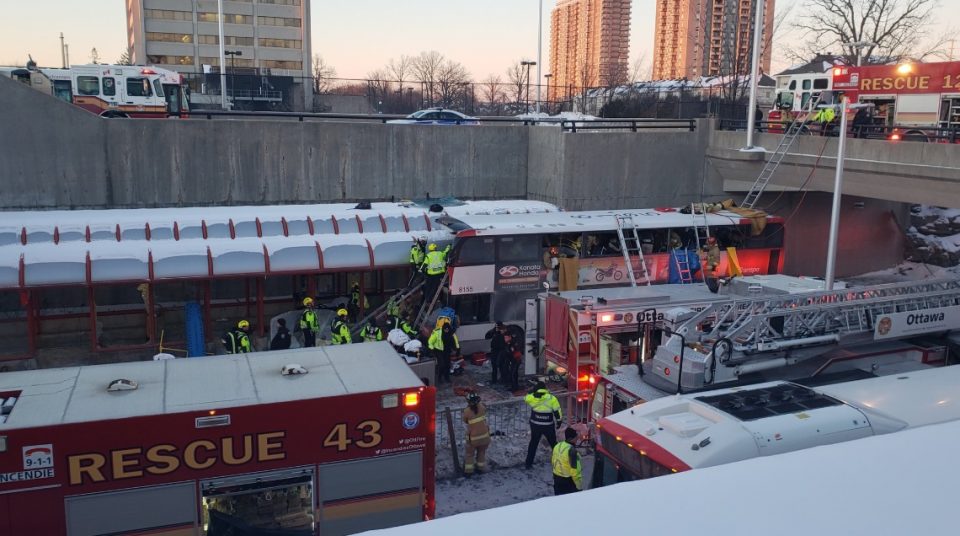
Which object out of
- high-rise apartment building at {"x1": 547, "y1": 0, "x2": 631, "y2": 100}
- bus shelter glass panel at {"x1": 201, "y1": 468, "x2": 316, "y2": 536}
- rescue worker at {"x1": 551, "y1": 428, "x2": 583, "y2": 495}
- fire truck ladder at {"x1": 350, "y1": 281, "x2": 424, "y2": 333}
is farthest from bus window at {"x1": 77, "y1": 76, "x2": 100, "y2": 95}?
high-rise apartment building at {"x1": 547, "y1": 0, "x2": 631, "y2": 100}

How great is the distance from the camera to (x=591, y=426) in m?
11.5

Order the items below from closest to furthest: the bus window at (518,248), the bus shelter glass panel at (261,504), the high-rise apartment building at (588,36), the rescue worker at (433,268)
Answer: the bus shelter glass panel at (261,504) → the rescue worker at (433,268) → the bus window at (518,248) → the high-rise apartment building at (588,36)

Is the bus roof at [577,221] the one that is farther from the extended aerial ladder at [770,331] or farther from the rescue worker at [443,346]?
the extended aerial ladder at [770,331]

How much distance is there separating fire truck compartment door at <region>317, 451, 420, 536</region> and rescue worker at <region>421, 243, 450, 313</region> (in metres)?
8.08

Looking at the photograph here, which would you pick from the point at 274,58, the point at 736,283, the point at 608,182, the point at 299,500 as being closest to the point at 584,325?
the point at 736,283

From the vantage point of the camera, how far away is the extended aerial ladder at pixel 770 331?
10.2 m

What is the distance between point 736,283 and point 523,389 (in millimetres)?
4799

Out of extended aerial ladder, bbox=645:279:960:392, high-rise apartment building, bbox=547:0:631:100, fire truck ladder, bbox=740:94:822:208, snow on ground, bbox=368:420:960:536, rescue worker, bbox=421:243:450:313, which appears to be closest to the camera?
snow on ground, bbox=368:420:960:536

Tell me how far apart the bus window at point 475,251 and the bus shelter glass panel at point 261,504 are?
850 cm

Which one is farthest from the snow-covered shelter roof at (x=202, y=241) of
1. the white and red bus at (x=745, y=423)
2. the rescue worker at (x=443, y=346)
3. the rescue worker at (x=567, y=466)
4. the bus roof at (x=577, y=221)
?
the white and red bus at (x=745, y=423)

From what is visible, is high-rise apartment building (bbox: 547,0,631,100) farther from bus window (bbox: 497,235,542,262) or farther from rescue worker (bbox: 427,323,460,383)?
rescue worker (bbox: 427,323,460,383)

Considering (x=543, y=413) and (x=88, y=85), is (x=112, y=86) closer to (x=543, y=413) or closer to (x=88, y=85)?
(x=88, y=85)

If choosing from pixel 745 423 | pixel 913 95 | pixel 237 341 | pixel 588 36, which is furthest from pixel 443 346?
pixel 588 36

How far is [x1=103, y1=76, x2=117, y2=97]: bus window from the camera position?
2802 centimetres
